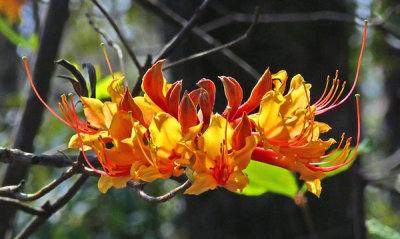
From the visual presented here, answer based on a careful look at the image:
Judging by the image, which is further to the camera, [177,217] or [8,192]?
[177,217]

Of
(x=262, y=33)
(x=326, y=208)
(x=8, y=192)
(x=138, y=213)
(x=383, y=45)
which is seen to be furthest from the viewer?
(x=383, y=45)

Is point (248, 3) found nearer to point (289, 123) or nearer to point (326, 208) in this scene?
point (326, 208)

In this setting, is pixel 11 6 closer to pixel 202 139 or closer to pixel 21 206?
pixel 21 206

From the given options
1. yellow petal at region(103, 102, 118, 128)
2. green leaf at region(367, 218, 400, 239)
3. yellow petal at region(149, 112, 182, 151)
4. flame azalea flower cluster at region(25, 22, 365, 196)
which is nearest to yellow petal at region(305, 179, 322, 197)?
flame azalea flower cluster at region(25, 22, 365, 196)

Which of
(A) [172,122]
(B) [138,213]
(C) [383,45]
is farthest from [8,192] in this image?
(C) [383,45]

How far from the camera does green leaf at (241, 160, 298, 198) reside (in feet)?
4.83

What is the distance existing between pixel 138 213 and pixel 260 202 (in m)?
1.43

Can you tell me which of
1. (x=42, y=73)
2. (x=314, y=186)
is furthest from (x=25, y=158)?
(x=42, y=73)

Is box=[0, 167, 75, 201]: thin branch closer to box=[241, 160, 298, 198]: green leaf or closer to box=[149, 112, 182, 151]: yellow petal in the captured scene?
box=[149, 112, 182, 151]: yellow petal

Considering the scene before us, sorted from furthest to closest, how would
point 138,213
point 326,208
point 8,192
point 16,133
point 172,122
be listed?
point 138,213 < point 326,208 < point 16,133 < point 8,192 < point 172,122

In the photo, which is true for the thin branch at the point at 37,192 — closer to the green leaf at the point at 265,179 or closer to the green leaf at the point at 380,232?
the green leaf at the point at 265,179

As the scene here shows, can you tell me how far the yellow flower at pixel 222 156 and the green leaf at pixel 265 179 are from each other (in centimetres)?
50

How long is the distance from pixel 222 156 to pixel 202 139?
0.16 feet

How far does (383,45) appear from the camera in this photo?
13.1ft
